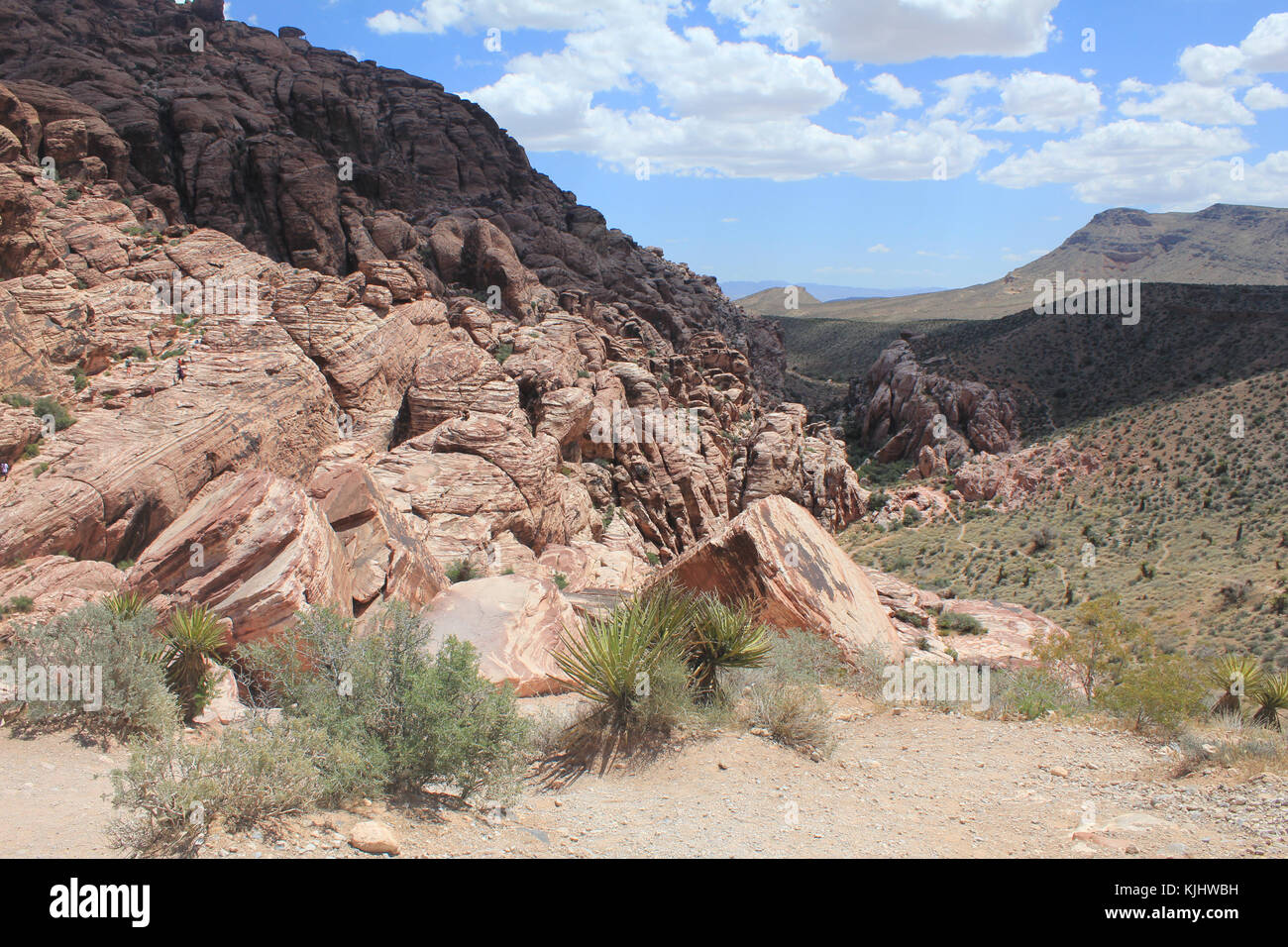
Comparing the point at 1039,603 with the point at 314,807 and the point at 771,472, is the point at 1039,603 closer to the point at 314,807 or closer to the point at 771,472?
the point at 771,472

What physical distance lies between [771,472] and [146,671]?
3096cm

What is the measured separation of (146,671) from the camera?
7.65 m

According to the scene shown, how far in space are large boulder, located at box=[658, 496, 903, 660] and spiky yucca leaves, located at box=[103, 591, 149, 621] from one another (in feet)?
22.0

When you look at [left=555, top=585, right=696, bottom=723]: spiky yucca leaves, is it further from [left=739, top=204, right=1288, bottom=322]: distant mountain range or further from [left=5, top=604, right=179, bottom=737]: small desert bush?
[left=739, top=204, right=1288, bottom=322]: distant mountain range

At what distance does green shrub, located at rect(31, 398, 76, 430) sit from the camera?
45.9 feet

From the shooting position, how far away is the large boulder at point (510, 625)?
10320 millimetres

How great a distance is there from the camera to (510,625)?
→ 439 inches

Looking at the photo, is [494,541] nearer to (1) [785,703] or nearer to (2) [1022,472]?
(1) [785,703]

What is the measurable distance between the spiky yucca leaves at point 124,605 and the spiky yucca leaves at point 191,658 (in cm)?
66

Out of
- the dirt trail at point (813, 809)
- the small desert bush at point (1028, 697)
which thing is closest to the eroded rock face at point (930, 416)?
the small desert bush at point (1028, 697)

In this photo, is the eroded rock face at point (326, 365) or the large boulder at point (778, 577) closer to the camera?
the large boulder at point (778, 577)

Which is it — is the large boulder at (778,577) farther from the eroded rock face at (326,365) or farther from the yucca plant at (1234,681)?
the yucca plant at (1234,681)

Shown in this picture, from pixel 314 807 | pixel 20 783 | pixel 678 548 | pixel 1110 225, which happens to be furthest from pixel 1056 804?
pixel 1110 225
